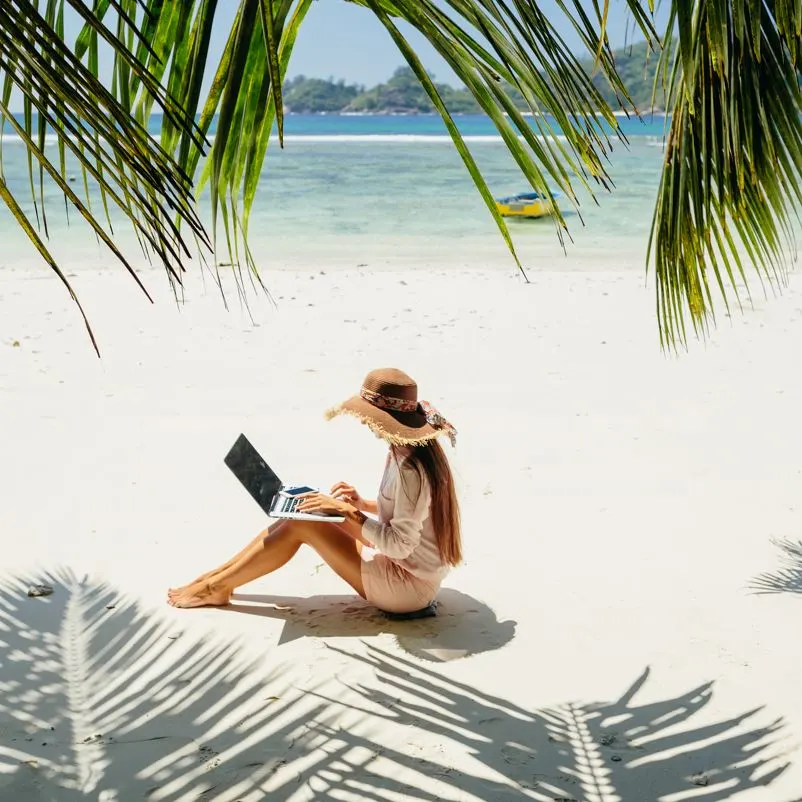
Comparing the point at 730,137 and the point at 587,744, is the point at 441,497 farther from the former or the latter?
the point at 730,137

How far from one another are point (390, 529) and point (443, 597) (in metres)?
0.56

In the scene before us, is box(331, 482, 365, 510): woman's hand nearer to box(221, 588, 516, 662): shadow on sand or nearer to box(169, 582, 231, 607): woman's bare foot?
box(221, 588, 516, 662): shadow on sand

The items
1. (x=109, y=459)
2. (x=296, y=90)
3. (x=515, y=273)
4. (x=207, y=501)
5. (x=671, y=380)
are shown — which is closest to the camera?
(x=207, y=501)

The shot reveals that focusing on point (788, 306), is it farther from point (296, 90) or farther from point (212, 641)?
point (296, 90)

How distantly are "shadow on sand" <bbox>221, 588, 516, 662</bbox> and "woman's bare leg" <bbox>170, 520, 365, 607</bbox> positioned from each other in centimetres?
10

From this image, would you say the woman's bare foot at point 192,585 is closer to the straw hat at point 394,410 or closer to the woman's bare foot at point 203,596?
the woman's bare foot at point 203,596

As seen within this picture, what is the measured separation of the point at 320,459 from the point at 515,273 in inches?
305

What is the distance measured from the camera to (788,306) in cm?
939

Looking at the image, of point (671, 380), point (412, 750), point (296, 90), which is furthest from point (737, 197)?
point (296, 90)

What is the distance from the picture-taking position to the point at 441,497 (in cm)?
338

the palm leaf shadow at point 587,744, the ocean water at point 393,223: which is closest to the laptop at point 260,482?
the palm leaf shadow at point 587,744

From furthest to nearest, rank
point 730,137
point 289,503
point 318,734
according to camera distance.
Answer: point 289,503, point 318,734, point 730,137

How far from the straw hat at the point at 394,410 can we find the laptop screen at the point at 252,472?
0.42m

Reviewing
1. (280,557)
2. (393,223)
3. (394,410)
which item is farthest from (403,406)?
(393,223)
